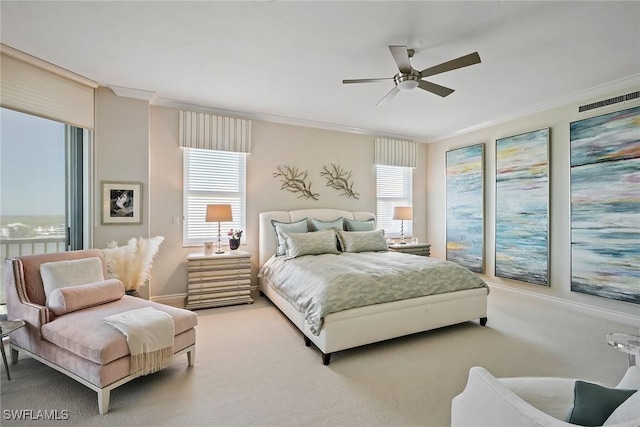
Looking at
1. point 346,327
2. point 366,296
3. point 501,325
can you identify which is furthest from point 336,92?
point 501,325

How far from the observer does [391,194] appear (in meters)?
5.88

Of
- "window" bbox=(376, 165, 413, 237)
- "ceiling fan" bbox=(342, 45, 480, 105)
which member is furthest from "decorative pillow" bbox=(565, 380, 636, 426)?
"window" bbox=(376, 165, 413, 237)

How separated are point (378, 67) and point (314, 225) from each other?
2.41 m

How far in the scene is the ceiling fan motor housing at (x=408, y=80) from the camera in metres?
2.62

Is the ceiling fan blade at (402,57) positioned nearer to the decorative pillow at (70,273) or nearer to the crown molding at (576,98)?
the crown molding at (576,98)

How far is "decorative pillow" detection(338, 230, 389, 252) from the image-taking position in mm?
4270

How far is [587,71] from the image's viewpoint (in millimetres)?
3143

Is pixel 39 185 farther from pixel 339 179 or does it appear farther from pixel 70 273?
pixel 339 179

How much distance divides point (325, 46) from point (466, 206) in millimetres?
3900

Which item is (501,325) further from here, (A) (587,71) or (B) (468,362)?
(A) (587,71)

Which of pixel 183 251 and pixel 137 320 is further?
pixel 183 251

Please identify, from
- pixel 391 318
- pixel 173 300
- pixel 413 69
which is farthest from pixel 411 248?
pixel 173 300

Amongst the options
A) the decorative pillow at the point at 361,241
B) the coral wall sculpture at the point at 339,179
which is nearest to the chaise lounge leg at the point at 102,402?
the decorative pillow at the point at 361,241

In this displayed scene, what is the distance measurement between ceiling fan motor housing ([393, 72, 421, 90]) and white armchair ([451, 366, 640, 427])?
92.9 inches
